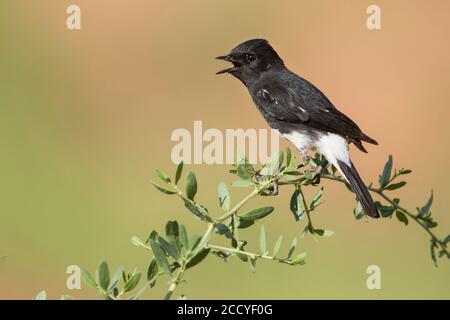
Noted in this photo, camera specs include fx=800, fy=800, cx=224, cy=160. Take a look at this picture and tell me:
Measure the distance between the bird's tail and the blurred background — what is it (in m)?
2.64

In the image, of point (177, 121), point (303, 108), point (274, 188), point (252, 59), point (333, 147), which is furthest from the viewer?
point (177, 121)

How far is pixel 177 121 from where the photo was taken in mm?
9789

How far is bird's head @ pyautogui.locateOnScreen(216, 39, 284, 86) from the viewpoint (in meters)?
4.63

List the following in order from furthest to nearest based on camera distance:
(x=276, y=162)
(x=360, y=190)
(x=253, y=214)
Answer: (x=360, y=190)
(x=276, y=162)
(x=253, y=214)

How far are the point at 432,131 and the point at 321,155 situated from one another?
20.9ft

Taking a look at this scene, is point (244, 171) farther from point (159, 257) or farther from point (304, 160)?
Answer: point (304, 160)

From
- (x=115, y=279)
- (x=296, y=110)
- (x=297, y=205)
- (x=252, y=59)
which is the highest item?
(x=252, y=59)

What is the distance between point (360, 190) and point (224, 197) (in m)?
1.20

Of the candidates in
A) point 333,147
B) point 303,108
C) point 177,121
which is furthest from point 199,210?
point 177,121

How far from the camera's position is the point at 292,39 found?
11188 mm
